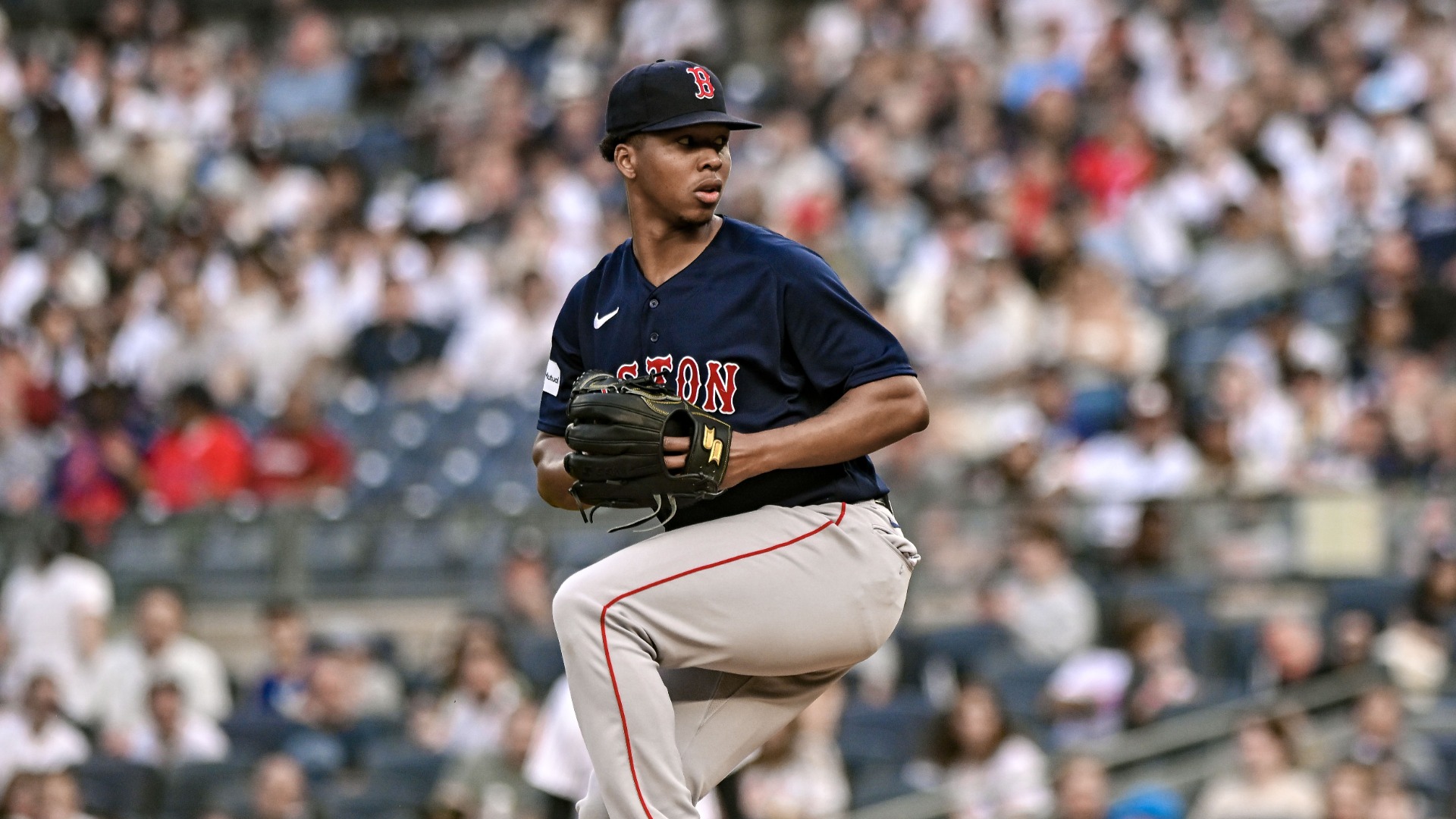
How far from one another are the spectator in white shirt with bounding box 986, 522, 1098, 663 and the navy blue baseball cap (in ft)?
16.8

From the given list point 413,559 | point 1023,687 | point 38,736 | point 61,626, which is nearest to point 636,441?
point 1023,687

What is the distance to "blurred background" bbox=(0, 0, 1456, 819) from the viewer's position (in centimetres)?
786

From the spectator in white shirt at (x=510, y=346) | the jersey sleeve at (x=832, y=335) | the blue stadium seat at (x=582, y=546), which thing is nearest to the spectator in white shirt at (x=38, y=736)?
the blue stadium seat at (x=582, y=546)

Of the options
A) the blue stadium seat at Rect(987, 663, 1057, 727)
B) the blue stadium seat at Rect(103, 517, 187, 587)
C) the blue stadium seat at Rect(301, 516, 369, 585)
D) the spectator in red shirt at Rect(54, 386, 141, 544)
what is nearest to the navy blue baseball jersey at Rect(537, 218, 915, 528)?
the blue stadium seat at Rect(987, 663, 1057, 727)

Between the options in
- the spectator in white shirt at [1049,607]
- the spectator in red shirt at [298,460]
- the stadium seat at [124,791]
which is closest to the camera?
the spectator in white shirt at [1049,607]

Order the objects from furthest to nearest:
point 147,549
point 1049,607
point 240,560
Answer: point 147,549, point 240,560, point 1049,607

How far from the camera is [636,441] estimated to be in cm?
332

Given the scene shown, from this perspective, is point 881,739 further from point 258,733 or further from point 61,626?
point 61,626

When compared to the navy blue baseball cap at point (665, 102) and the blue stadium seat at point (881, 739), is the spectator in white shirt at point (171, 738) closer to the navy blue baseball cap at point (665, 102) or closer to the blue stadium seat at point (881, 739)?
the blue stadium seat at point (881, 739)

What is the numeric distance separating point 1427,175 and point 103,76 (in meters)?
10.3

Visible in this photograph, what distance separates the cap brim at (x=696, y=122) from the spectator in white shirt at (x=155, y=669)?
6.75 m

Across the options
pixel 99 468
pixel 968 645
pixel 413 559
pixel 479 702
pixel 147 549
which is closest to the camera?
pixel 968 645

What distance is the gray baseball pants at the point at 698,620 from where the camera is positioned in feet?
11.4

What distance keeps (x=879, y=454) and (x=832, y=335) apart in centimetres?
602
